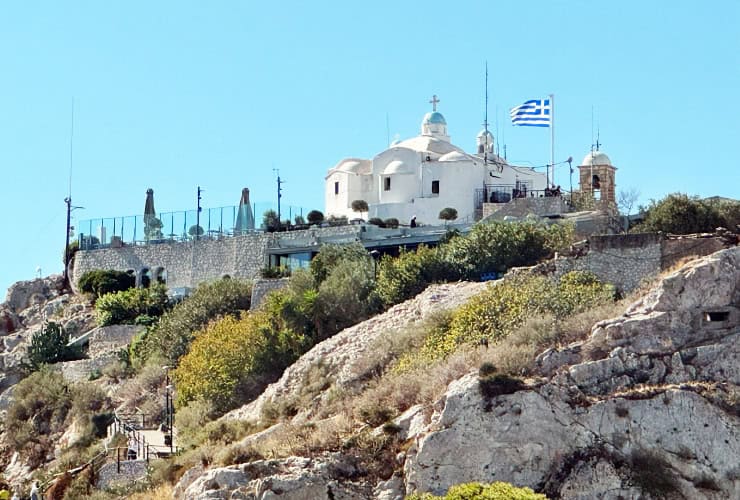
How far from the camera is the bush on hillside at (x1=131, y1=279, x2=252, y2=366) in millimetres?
59688

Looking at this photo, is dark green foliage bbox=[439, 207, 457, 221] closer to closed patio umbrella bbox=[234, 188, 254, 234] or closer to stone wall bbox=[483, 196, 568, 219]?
stone wall bbox=[483, 196, 568, 219]

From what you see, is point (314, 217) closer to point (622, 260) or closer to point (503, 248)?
point (503, 248)

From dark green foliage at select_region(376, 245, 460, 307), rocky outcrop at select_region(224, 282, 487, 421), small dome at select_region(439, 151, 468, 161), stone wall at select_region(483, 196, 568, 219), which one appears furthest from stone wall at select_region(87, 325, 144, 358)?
rocky outcrop at select_region(224, 282, 487, 421)

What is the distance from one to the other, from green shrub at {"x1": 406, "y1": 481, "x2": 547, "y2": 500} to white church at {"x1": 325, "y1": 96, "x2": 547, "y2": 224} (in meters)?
34.8

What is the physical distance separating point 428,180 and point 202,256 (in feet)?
33.8

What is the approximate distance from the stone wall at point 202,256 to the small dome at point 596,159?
10.7m

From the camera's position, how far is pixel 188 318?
198ft

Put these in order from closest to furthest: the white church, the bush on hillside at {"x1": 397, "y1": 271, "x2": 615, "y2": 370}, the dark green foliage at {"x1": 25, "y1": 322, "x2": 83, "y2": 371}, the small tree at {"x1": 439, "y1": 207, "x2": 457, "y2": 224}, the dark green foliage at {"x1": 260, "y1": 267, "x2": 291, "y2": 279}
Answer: the bush on hillside at {"x1": 397, "y1": 271, "x2": 615, "y2": 370} < the dark green foliage at {"x1": 260, "y1": 267, "x2": 291, "y2": 279} < the dark green foliage at {"x1": 25, "y1": 322, "x2": 83, "y2": 371} < the small tree at {"x1": 439, "y1": 207, "x2": 457, "y2": 224} < the white church

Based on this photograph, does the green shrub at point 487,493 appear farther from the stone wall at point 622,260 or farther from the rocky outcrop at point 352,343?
the stone wall at point 622,260

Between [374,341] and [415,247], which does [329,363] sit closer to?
[374,341]

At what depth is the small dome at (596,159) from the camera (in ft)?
229

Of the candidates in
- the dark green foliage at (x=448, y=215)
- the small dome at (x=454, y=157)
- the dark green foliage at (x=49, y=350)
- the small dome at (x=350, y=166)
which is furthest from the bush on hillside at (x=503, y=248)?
the small dome at (x=350, y=166)

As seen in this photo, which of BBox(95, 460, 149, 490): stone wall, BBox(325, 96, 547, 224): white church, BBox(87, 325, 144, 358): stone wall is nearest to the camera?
BBox(95, 460, 149, 490): stone wall

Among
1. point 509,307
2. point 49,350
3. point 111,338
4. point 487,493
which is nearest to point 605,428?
point 487,493
